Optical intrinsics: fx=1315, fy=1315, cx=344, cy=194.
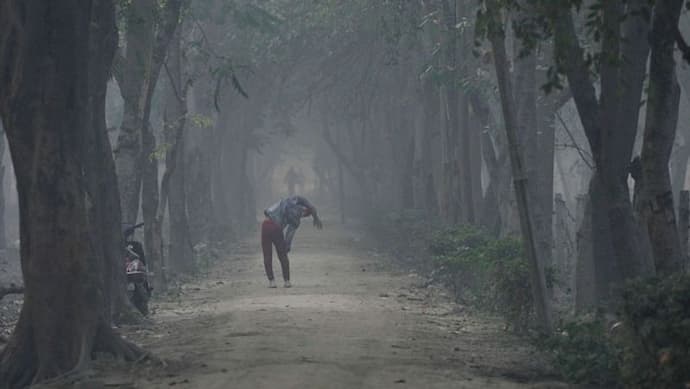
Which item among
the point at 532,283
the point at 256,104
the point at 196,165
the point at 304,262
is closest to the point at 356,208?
the point at 256,104

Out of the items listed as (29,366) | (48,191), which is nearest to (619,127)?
(48,191)

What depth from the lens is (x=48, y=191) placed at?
11.7 metres

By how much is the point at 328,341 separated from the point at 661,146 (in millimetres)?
4193

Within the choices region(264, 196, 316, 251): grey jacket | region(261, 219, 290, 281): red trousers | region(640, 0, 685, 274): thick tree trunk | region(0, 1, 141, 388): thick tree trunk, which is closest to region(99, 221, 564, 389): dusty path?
region(261, 219, 290, 281): red trousers

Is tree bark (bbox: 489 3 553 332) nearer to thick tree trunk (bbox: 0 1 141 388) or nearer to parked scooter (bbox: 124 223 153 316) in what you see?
thick tree trunk (bbox: 0 1 141 388)

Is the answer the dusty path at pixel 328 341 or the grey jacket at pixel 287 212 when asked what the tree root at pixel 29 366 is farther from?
the grey jacket at pixel 287 212

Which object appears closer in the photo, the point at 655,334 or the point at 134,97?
the point at 655,334

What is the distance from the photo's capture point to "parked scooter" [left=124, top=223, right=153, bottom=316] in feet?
59.1

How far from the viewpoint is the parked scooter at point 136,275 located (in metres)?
18.0

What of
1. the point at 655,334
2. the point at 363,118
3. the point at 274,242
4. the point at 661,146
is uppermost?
the point at 363,118

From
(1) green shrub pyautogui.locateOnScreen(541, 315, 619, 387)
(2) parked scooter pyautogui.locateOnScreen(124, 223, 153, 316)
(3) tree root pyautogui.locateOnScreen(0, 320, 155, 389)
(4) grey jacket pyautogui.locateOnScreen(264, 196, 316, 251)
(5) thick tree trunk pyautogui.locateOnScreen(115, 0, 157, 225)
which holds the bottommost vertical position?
(1) green shrub pyautogui.locateOnScreen(541, 315, 619, 387)

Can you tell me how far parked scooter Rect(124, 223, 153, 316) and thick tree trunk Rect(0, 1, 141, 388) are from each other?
5938 millimetres

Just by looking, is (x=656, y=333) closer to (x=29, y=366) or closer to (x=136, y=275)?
(x=29, y=366)

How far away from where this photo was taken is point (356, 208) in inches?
2625
